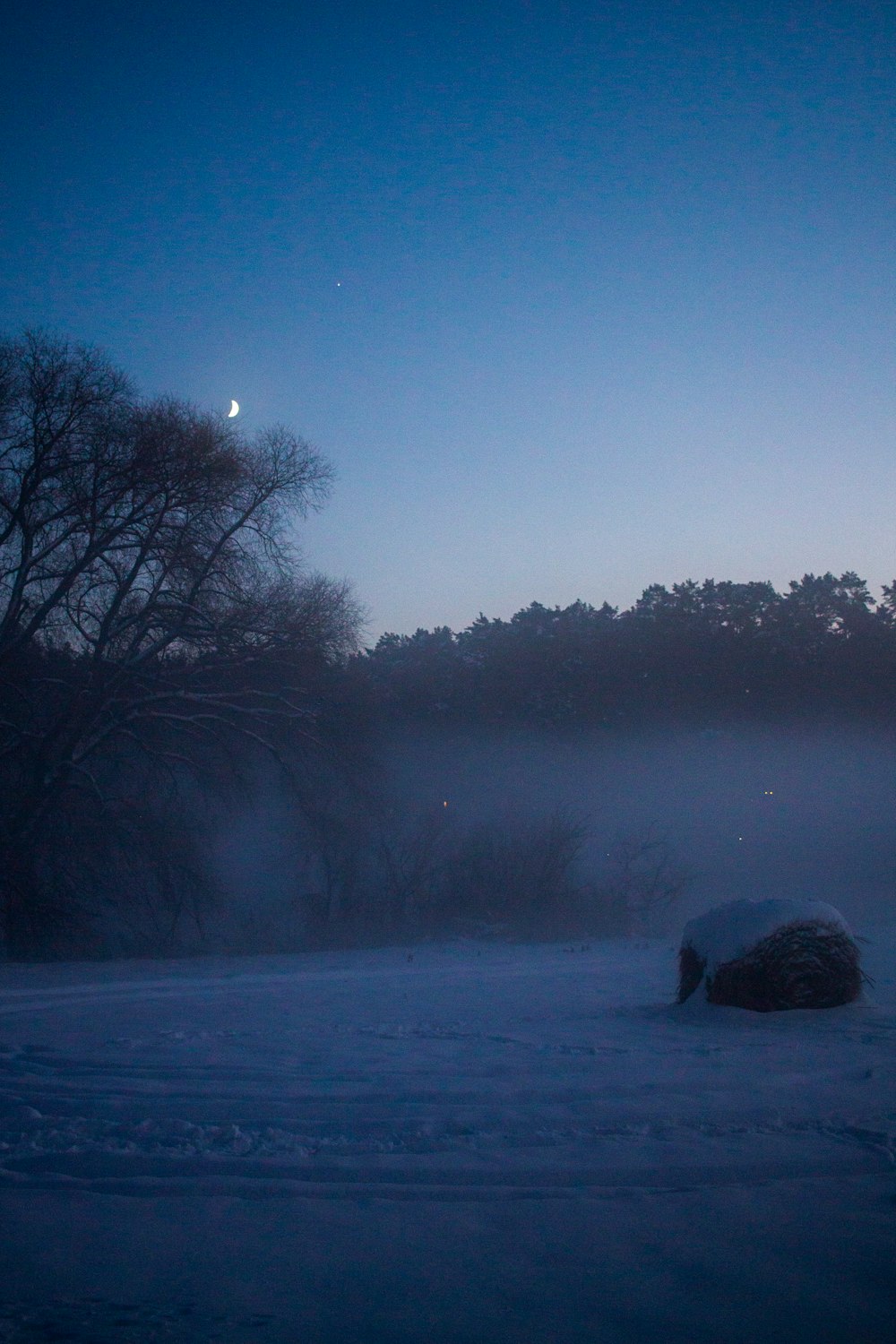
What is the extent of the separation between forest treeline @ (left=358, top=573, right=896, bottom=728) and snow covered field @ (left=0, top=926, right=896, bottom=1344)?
2201 cm

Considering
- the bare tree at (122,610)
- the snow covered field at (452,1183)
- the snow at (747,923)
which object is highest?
the bare tree at (122,610)

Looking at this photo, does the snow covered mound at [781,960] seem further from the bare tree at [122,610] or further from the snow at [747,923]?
the bare tree at [122,610]

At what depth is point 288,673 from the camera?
1808cm

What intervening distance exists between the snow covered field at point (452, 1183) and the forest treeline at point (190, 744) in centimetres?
1006

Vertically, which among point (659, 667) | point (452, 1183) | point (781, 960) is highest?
point (659, 667)

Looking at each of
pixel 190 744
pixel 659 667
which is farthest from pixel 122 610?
pixel 659 667

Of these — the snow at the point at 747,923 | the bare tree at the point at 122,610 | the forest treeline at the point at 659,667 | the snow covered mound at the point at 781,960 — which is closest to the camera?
the snow covered mound at the point at 781,960

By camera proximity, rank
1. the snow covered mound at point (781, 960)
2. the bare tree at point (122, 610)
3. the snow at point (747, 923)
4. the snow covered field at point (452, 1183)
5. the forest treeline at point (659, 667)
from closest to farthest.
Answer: the snow covered field at point (452, 1183)
the snow covered mound at point (781, 960)
the snow at point (747, 923)
the bare tree at point (122, 610)
the forest treeline at point (659, 667)

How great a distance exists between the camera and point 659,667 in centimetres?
2997

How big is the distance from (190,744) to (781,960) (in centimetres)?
1383

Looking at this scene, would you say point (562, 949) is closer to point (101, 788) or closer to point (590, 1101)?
point (101, 788)

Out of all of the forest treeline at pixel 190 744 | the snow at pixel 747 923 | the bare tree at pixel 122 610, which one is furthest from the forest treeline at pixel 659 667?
the snow at pixel 747 923

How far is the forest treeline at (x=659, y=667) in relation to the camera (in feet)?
95.3

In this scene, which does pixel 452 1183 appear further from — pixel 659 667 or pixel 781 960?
pixel 659 667
